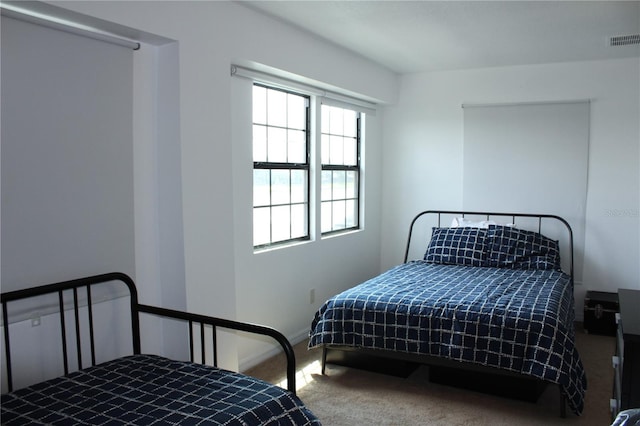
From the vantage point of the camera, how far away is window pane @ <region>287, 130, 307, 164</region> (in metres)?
3.98

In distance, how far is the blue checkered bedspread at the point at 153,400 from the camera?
173cm

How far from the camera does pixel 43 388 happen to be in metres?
1.99

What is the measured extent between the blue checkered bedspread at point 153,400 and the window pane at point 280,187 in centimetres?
180

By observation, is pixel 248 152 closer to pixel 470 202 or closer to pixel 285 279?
pixel 285 279

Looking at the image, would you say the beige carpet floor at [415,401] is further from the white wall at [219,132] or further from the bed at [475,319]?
the white wall at [219,132]

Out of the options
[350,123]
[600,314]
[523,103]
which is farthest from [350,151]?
[600,314]

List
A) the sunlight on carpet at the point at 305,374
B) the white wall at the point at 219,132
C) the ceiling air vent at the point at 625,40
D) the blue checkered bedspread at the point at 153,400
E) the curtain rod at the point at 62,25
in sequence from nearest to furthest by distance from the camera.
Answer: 1. the blue checkered bedspread at the point at 153,400
2. the curtain rod at the point at 62,25
3. the white wall at the point at 219,132
4. the sunlight on carpet at the point at 305,374
5. the ceiling air vent at the point at 625,40

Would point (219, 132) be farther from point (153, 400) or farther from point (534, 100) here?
point (534, 100)

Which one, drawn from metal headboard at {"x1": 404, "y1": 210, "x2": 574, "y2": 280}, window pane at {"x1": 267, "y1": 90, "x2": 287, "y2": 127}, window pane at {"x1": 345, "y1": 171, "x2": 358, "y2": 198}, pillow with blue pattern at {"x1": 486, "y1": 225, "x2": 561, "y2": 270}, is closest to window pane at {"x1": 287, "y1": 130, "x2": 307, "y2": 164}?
window pane at {"x1": 267, "y1": 90, "x2": 287, "y2": 127}

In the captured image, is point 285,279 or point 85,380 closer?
point 85,380

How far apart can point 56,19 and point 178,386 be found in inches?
62.3

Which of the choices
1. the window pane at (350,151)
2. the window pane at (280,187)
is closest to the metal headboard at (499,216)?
the window pane at (350,151)

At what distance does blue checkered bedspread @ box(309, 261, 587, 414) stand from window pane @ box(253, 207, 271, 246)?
71 cm

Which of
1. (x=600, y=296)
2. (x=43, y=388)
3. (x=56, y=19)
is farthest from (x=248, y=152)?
(x=600, y=296)
